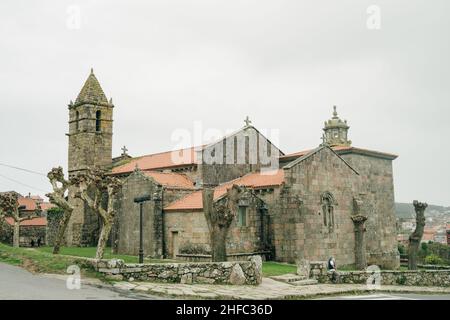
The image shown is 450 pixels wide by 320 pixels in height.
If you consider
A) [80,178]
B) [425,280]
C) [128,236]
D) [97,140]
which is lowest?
[425,280]

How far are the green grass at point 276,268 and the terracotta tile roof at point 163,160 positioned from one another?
10139 mm

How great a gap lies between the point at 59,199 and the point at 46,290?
11891 mm

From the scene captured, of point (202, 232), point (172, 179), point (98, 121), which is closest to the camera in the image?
point (202, 232)

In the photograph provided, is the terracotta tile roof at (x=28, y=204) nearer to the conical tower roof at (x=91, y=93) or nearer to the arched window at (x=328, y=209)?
the conical tower roof at (x=91, y=93)

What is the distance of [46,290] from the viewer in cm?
1358

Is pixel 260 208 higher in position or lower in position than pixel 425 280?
higher

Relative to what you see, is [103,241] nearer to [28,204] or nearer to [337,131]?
[337,131]

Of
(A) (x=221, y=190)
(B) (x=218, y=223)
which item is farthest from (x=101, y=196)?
(A) (x=221, y=190)

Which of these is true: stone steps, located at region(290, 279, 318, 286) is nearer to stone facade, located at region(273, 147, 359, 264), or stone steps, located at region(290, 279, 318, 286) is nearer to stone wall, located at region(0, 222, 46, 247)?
stone facade, located at region(273, 147, 359, 264)

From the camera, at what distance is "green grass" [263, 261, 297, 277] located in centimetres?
2116
